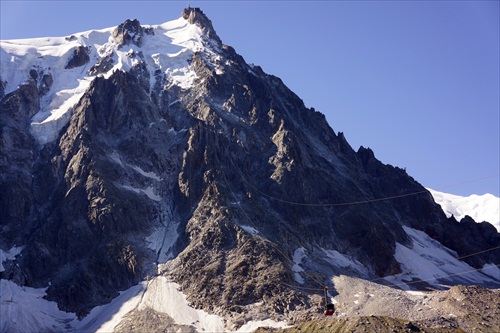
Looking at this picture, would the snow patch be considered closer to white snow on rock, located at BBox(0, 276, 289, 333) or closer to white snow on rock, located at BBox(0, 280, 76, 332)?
white snow on rock, located at BBox(0, 276, 289, 333)

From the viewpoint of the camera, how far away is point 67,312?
647 ft

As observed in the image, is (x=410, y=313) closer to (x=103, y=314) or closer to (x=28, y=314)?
(x=103, y=314)

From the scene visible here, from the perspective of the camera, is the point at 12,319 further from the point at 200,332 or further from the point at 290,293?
the point at 290,293

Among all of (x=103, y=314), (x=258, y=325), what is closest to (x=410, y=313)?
(x=258, y=325)

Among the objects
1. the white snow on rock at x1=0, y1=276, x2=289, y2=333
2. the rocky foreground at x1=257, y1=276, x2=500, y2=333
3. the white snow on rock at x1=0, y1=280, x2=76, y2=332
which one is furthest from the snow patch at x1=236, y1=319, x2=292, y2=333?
the white snow on rock at x1=0, y1=280, x2=76, y2=332

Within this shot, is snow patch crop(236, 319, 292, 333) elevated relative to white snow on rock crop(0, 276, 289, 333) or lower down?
lower down

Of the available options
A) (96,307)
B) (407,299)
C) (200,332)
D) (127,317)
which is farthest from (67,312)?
(407,299)

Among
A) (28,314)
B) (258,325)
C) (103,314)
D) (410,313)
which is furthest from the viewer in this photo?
(103,314)

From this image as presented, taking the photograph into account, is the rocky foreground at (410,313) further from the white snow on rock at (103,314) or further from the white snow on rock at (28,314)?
the white snow on rock at (28,314)

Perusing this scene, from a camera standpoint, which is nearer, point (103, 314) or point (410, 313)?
point (410, 313)

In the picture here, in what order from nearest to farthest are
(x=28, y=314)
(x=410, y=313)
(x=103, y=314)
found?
1. (x=410, y=313)
2. (x=28, y=314)
3. (x=103, y=314)

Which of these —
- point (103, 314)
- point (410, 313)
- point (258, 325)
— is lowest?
point (410, 313)

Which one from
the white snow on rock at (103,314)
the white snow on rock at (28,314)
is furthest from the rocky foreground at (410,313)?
the white snow on rock at (28,314)

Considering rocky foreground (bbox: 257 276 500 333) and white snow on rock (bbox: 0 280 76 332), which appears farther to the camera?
white snow on rock (bbox: 0 280 76 332)
